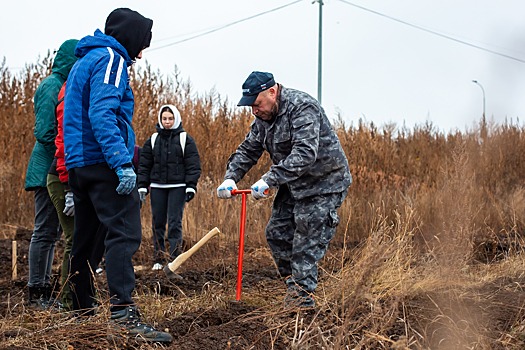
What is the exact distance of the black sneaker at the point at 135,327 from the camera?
411 cm

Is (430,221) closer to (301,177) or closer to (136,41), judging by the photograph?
(301,177)

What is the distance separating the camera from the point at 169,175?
8375mm

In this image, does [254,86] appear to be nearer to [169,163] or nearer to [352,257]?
[352,257]

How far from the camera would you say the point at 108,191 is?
431cm

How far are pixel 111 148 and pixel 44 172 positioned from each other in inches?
58.6

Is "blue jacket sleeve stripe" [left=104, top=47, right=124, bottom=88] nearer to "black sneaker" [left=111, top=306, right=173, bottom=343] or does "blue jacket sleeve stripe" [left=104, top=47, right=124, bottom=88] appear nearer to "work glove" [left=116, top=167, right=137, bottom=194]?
"work glove" [left=116, top=167, right=137, bottom=194]

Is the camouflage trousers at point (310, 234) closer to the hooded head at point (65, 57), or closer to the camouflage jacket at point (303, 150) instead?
the camouflage jacket at point (303, 150)

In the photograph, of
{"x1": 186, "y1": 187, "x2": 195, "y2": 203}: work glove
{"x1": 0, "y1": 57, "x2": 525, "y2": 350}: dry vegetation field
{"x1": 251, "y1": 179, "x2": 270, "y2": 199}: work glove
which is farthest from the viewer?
{"x1": 186, "y1": 187, "x2": 195, "y2": 203}: work glove

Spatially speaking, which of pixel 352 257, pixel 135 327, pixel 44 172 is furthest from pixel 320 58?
pixel 135 327

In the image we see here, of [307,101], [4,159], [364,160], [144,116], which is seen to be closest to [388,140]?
[364,160]

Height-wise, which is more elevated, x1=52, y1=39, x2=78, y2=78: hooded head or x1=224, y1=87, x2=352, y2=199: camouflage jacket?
x1=52, y1=39, x2=78, y2=78: hooded head

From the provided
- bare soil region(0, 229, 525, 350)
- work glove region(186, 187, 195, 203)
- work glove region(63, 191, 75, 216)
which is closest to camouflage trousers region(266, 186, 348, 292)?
bare soil region(0, 229, 525, 350)

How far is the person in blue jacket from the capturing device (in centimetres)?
421

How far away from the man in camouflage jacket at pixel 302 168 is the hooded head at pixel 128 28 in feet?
2.62
